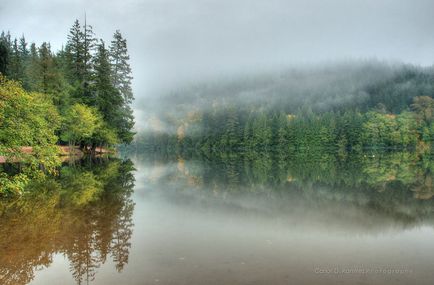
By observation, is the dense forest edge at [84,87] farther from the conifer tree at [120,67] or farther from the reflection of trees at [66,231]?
the reflection of trees at [66,231]

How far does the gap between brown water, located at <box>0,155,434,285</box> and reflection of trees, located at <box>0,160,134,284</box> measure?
0.03 m

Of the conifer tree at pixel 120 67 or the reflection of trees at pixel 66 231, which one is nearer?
the reflection of trees at pixel 66 231

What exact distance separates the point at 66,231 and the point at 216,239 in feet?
16.0

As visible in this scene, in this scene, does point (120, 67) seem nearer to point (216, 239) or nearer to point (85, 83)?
point (85, 83)

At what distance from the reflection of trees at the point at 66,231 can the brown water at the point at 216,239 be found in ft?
0.10

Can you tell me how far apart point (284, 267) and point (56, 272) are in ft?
16.9

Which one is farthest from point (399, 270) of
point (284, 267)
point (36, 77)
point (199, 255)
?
point (36, 77)

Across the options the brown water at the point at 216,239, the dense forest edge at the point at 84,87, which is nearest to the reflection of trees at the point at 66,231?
the brown water at the point at 216,239

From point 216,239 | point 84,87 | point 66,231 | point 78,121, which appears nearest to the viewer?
point 216,239

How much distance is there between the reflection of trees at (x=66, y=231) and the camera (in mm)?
8148

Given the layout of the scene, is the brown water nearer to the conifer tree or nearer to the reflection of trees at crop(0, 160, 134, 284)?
the reflection of trees at crop(0, 160, 134, 284)

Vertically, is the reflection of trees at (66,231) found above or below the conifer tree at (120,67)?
below

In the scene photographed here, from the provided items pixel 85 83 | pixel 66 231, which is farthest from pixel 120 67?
pixel 66 231

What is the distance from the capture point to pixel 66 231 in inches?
436
